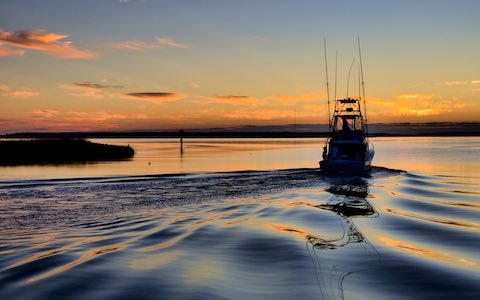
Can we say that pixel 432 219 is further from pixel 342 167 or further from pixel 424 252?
pixel 342 167

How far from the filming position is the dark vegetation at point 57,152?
76938 mm

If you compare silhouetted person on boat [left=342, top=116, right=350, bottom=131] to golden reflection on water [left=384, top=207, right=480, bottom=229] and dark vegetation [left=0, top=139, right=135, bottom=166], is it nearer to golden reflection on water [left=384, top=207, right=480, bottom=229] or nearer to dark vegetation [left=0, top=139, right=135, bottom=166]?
golden reflection on water [left=384, top=207, right=480, bottom=229]

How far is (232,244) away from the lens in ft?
60.5

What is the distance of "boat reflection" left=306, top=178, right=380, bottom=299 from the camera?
13.5 m

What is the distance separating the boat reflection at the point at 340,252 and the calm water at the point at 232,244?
0.05 metres

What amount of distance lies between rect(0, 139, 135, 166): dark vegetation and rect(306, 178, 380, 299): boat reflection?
58.5m

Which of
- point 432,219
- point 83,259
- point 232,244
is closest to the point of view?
point 83,259

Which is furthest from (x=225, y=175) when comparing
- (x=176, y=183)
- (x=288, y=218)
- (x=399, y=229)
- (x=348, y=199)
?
(x=399, y=229)

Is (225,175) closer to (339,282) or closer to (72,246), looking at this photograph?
(72,246)

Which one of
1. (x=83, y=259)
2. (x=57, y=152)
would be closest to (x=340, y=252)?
(x=83, y=259)

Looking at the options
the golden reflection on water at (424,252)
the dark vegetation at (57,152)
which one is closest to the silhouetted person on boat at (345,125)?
the golden reflection on water at (424,252)

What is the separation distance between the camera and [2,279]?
12.9m

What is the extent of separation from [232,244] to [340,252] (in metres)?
4.44

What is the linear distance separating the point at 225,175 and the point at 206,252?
31.6m
